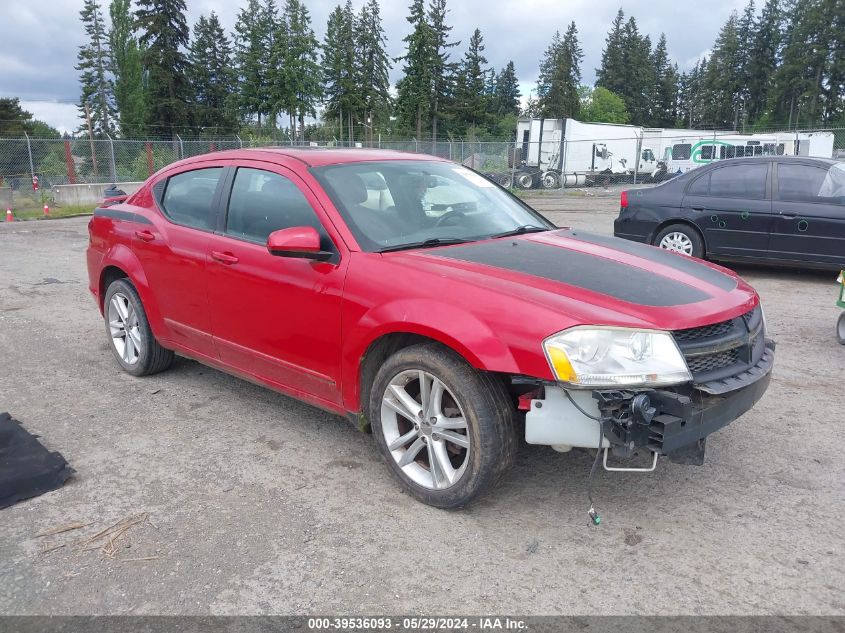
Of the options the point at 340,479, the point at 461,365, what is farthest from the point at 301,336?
the point at 461,365

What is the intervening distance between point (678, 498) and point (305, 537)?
1.77 m

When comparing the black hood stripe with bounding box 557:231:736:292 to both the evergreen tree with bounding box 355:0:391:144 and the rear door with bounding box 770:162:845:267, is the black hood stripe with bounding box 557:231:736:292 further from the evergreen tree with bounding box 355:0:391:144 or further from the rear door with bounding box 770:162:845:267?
the evergreen tree with bounding box 355:0:391:144

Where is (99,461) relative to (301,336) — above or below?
below

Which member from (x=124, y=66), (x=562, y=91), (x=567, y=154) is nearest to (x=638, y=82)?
(x=562, y=91)

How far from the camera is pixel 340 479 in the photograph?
3.54m

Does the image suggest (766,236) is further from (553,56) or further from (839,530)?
(553,56)

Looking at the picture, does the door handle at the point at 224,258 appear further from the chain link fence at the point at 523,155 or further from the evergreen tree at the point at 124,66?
the evergreen tree at the point at 124,66

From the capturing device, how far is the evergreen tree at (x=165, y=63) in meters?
53.7

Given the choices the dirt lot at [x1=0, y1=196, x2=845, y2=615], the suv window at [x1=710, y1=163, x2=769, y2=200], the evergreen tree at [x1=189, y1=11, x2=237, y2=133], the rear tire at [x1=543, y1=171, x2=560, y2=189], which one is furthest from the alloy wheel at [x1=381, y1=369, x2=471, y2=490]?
the evergreen tree at [x1=189, y1=11, x2=237, y2=133]

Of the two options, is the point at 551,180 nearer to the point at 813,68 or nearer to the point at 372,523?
the point at 372,523

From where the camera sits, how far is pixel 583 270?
331 centimetres

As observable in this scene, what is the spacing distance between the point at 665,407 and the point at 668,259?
4.34 ft

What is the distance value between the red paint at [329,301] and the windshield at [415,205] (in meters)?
0.11

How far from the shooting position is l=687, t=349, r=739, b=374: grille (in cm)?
293
